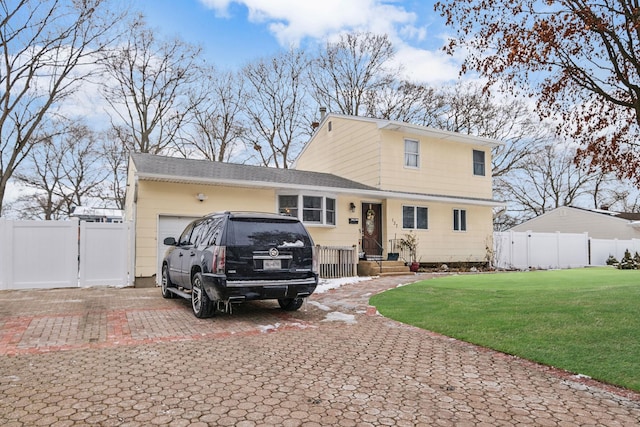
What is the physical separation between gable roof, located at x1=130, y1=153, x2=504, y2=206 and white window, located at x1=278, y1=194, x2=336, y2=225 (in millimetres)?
506

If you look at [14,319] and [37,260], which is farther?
[37,260]

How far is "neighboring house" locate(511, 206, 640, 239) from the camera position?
30469 millimetres

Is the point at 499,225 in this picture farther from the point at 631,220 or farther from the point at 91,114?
the point at 91,114

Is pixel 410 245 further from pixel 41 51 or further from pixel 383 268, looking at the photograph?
pixel 41 51

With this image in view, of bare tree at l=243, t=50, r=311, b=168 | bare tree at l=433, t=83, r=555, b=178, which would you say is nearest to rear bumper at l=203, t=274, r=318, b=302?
bare tree at l=243, t=50, r=311, b=168

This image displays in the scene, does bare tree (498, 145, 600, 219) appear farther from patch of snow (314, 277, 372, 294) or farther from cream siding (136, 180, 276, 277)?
cream siding (136, 180, 276, 277)

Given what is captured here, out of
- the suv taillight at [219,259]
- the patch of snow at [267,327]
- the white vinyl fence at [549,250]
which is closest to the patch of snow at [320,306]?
the patch of snow at [267,327]

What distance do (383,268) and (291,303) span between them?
8.17m

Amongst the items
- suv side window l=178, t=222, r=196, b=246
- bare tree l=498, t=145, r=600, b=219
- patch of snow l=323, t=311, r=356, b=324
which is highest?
bare tree l=498, t=145, r=600, b=219

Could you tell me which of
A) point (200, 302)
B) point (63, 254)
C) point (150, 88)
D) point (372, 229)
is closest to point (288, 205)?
point (372, 229)

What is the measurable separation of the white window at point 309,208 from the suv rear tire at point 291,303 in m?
6.90

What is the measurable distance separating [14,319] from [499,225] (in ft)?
151

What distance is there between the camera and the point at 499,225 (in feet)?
152

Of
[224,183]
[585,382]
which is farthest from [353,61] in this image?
[585,382]
